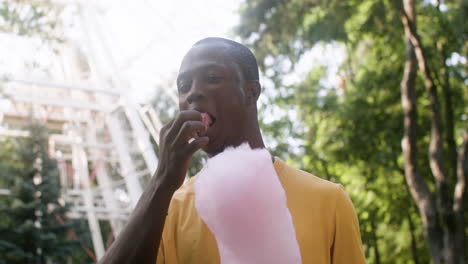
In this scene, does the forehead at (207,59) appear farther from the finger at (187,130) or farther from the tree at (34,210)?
the tree at (34,210)

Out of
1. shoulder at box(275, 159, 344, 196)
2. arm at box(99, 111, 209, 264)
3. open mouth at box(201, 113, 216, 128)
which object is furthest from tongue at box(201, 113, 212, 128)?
shoulder at box(275, 159, 344, 196)

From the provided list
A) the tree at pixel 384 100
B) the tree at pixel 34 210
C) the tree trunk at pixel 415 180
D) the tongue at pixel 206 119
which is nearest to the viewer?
the tongue at pixel 206 119

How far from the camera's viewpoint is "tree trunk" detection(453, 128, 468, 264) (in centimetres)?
813

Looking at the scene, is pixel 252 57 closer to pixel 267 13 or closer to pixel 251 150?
pixel 251 150

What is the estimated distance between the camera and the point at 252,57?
4.87ft

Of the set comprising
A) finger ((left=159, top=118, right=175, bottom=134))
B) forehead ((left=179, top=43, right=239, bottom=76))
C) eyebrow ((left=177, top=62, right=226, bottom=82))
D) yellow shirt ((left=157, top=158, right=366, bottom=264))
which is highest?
forehead ((left=179, top=43, right=239, bottom=76))

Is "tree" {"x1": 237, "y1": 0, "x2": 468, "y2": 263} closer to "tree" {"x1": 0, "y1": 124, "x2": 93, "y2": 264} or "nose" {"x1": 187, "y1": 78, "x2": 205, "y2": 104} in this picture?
"tree" {"x1": 0, "y1": 124, "x2": 93, "y2": 264}

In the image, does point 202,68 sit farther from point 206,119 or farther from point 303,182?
point 303,182

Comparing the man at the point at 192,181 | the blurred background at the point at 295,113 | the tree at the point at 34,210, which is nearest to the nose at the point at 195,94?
the man at the point at 192,181

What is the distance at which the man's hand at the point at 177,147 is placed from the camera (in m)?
1.22

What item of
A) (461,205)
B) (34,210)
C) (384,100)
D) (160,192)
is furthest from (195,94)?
(34,210)

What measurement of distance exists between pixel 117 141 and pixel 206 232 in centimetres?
1143

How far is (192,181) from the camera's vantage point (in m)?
1.51

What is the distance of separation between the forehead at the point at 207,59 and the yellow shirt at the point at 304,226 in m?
0.27
